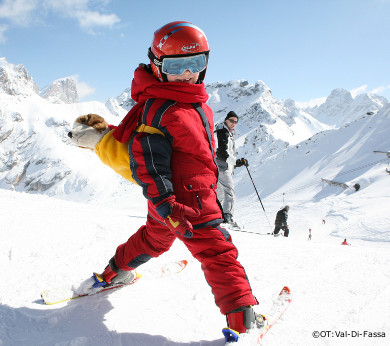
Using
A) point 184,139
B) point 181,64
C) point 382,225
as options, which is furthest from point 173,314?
point 382,225

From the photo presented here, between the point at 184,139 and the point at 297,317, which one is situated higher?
the point at 184,139

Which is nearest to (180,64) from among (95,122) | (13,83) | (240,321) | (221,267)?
(95,122)

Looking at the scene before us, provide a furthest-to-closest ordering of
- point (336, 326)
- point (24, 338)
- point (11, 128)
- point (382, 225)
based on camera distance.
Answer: point (11, 128) < point (382, 225) < point (336, 326) < point (24, 338)

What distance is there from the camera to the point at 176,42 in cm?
188

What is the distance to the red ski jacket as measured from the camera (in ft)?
5.66

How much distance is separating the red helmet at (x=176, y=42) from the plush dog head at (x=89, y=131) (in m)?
0.55

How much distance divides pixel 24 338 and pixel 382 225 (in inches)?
615

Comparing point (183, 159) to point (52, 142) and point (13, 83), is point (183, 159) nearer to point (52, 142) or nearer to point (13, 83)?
point (52, 142)

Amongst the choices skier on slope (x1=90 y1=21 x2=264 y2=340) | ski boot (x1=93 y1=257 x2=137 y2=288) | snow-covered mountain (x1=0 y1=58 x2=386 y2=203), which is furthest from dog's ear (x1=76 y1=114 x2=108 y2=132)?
snow-covered mountain (x1=0 y1=58 x2=386 y2=203)

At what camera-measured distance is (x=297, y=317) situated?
73.8 inches

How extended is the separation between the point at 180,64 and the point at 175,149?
22.9 inches

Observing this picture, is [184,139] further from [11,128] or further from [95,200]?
[11,128]

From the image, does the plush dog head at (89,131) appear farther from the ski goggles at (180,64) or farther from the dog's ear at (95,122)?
the ski goggles at (180,64)

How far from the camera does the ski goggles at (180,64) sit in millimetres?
1914
